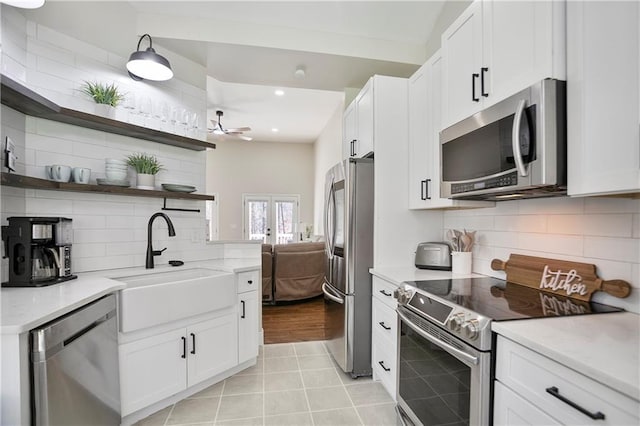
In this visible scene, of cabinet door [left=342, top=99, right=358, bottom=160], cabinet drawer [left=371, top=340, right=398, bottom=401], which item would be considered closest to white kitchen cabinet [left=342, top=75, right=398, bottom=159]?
cabinet door [left=342, top=99, right=358, bottom=160]

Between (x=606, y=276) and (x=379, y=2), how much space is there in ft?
8.08

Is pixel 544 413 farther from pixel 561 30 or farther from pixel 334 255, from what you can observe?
pixel 334 255

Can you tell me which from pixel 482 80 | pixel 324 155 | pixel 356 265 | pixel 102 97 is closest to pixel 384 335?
pixel 356 265

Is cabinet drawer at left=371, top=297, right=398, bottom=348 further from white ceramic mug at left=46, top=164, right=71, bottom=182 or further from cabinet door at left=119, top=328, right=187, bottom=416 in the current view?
white ceramic mug at left=46, top=164, right=71, bottom=182

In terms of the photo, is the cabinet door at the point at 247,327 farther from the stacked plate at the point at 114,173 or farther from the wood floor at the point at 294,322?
the stacked plate at the point at 114,173

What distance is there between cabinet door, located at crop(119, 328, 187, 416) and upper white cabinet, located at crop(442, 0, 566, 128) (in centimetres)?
227

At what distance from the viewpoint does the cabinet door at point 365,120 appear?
2.47 m

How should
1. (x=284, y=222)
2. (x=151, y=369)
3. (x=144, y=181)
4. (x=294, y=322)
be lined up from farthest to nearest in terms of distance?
1. (x=284, y=222)
2. (x=294, y=322)
3. (x=144, y=181)
4. (x=151, y=369)

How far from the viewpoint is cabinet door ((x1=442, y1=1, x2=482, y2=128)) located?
5.43 feet

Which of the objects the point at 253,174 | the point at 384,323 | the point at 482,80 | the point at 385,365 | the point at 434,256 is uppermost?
the point at 253,174

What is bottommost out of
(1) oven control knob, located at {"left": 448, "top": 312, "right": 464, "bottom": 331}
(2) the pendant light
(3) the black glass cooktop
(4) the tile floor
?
(4) the tile floor

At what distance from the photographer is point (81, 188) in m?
2.00

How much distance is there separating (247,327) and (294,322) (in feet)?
4.65

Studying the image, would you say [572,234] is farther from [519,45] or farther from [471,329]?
[519,45]
